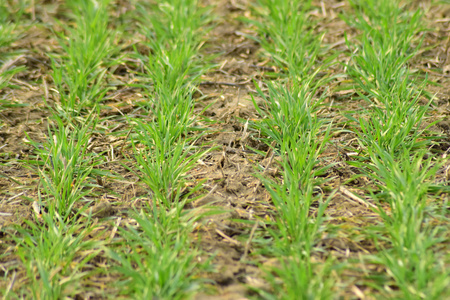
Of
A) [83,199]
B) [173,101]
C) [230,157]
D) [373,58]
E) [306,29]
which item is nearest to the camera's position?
[83,199]

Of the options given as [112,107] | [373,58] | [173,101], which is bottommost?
[112,107]

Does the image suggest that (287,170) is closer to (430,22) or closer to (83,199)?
(83,199)

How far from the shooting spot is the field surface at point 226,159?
68.9 inches

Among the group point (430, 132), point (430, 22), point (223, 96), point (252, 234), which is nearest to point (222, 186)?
point (252, 234)

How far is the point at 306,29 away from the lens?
3.75 m

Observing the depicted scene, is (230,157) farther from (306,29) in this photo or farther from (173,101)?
(306,29)

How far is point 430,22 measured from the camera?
3.65 m

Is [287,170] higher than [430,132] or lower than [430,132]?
lower

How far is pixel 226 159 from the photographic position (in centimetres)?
244

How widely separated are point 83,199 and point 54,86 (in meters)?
1.20

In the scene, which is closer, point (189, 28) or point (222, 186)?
point (222, 186)

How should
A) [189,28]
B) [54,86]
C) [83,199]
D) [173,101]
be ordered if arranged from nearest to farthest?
[83,199]
[173,101]
[54,86]
[189,28]

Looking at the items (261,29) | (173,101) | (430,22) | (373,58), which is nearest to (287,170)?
(173,101)

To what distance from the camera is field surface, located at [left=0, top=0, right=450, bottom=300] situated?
175 centimetres
